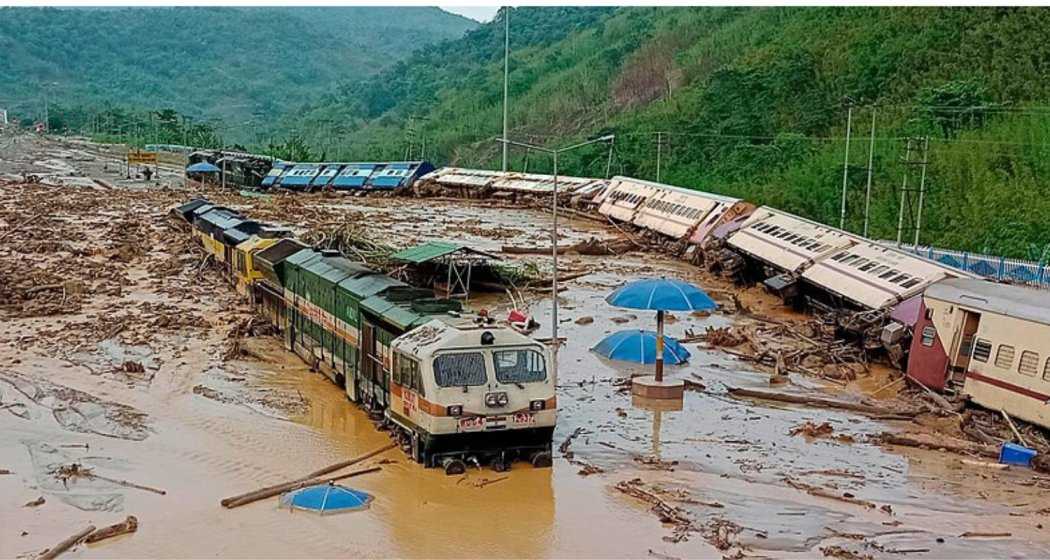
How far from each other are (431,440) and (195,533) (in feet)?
11.9

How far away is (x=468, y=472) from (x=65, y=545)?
5787mm

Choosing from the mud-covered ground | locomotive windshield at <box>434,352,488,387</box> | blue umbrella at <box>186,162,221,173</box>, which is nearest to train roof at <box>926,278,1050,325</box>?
the mud-covered ground

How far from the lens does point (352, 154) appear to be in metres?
105

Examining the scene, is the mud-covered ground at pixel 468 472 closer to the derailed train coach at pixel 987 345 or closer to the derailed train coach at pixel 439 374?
the derailed train coach at pixel 439 374

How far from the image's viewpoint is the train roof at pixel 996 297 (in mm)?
19266

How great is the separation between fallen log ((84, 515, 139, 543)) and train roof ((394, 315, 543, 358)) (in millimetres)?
4613

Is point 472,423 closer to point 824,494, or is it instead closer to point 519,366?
point 519,366

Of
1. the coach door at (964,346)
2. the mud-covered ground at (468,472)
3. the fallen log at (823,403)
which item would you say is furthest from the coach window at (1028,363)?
the fallen log at (823,403)

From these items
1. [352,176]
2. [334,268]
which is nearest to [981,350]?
[334,268]

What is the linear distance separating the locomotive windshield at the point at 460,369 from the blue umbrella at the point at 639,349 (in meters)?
8.86

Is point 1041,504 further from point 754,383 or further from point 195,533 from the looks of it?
point 195,533

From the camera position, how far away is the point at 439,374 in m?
16.4

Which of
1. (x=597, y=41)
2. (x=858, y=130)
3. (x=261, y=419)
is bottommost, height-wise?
(x=261, y=419)

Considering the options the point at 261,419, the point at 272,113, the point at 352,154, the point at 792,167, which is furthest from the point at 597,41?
the point at 261,419
